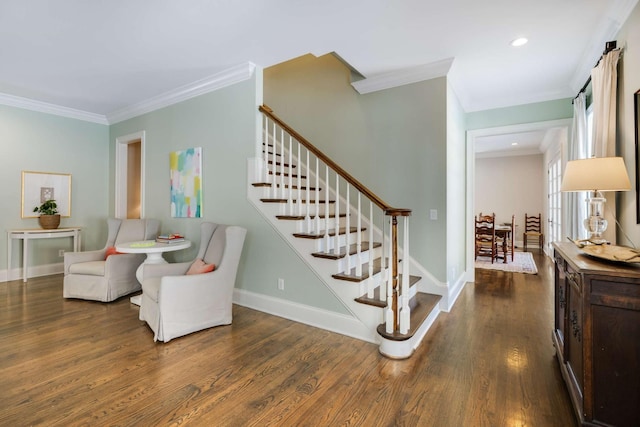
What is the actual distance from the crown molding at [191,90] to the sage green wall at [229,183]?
71mm

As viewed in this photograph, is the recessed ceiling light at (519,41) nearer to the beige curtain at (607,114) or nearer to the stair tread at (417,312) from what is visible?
the beige curtain at (607,114)

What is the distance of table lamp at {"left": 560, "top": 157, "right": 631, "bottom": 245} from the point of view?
198cm

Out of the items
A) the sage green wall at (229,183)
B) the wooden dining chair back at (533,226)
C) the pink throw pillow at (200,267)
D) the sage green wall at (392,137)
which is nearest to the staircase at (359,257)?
the sage green wall at (229,183)

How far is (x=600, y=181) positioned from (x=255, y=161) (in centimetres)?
299

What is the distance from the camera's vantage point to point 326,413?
1.79m

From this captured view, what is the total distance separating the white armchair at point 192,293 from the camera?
270cm

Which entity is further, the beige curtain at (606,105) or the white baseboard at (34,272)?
the white baseboard at (34,272)

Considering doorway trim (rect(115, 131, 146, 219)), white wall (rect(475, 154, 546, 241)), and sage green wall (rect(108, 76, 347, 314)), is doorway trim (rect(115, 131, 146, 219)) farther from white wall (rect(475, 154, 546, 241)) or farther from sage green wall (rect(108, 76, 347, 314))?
white wall (rect(475, 154, 546, 241))

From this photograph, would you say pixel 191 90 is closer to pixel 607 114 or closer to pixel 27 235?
pixel 27 235

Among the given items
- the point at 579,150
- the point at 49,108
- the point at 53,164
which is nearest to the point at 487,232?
the point at 579,150

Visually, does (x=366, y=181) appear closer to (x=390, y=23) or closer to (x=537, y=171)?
(x=390, y=23)

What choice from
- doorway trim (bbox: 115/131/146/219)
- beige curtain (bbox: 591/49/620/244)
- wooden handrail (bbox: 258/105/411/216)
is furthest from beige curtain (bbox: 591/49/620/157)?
doorway trim (bbox: 115/131/146/219)

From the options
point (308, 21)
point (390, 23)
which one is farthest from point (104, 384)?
point (390, 23)

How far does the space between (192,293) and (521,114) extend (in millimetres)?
4730
